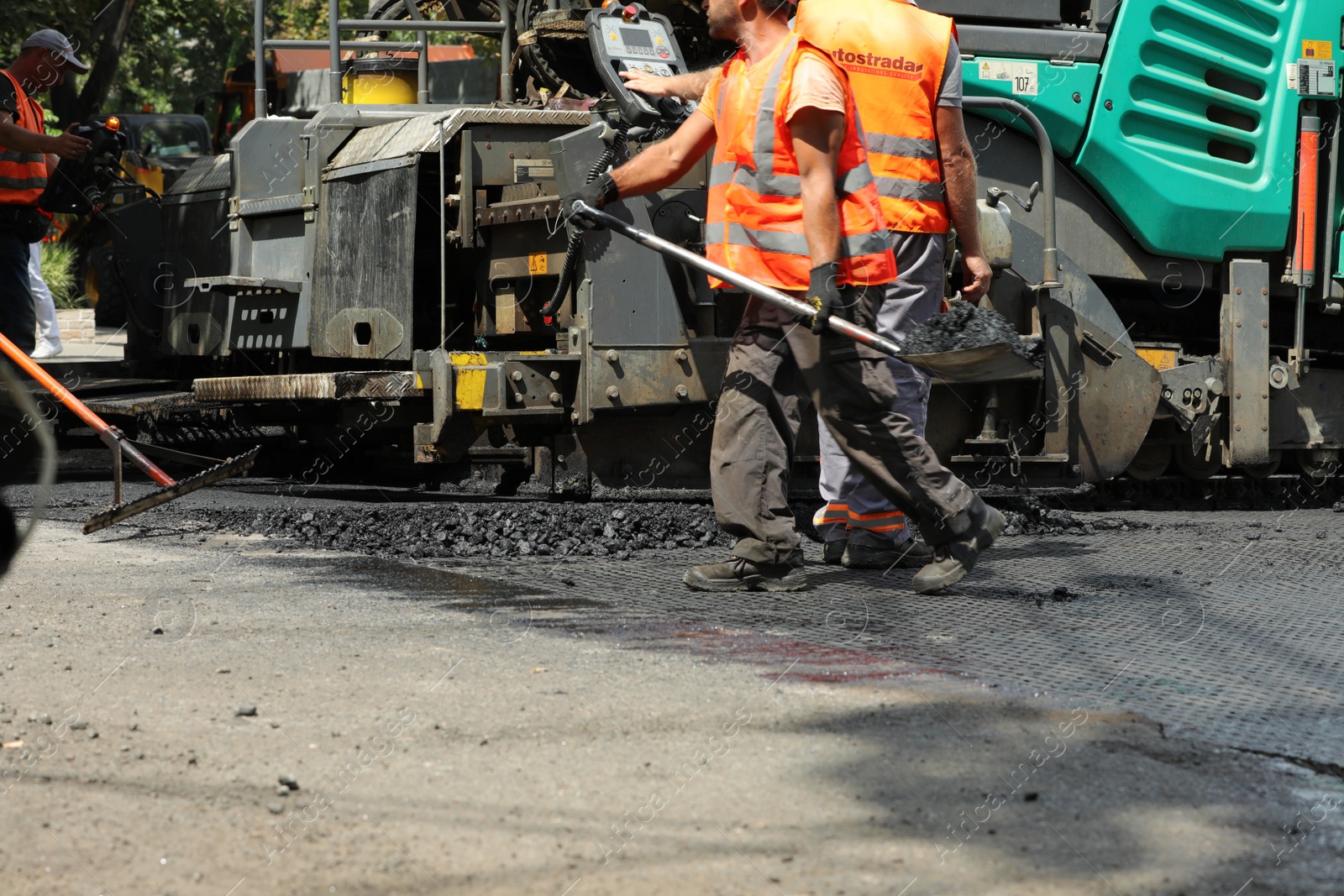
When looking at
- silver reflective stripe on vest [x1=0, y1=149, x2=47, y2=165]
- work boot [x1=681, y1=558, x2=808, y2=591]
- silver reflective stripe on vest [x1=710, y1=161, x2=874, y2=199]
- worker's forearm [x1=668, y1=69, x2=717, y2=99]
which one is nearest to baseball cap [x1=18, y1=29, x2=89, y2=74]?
silver reflective stripe on vest [x1=0, y1=149, x2=47, y2=165]

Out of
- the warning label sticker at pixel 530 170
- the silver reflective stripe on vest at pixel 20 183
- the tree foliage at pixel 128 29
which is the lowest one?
the silver reflective stripe on vest at pixel 20 183

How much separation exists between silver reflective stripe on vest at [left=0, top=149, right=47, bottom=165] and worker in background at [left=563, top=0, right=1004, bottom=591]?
3.96 metres

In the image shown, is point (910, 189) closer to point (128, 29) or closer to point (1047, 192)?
point (1047, 192)

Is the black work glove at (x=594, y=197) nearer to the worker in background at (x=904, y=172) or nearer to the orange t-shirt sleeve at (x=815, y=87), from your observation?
the orange t-shirt sleeve at (x=815, y=87)

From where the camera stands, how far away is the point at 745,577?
455cm

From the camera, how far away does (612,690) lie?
3156 millimetres

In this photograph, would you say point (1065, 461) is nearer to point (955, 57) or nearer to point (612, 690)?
point (955, 57)

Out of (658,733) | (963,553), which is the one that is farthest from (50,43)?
(658,733)

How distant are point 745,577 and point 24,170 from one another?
4.52 m

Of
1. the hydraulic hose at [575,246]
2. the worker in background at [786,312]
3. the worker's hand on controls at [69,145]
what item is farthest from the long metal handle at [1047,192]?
the worker's hand on controls at [69,145]

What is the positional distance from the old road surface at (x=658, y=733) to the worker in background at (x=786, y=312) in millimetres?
213

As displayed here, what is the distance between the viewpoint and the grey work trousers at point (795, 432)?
14.5 feet

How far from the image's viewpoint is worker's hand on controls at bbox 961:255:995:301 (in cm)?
491

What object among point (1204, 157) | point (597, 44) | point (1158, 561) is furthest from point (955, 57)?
point (1204, 157)
